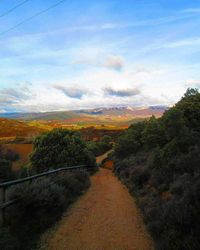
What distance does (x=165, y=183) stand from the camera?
1181 centimetres

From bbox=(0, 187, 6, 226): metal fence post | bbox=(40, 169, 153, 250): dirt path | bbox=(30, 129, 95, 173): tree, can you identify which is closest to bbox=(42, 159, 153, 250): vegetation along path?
bbox=(40, 169, 153, 250): dirt path

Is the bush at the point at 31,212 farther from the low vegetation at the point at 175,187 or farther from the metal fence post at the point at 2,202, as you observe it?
the low vegetation at the point at 175,187

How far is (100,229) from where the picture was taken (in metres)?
8.88

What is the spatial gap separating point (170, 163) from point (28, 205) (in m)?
6.77

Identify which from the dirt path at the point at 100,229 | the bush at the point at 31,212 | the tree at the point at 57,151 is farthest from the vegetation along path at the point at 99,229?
the tree at the point at 57,151

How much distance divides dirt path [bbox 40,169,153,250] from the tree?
13.6 meters

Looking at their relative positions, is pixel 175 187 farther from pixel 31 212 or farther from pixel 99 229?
pixel 31 212

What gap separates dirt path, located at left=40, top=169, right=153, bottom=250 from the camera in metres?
7.58

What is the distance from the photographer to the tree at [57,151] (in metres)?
25.8

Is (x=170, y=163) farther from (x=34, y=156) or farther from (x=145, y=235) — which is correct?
(x=34, y=156)

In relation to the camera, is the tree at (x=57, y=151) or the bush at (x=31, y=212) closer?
the bush at (x=31, y=212)

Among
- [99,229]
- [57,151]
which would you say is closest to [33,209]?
[99,229]

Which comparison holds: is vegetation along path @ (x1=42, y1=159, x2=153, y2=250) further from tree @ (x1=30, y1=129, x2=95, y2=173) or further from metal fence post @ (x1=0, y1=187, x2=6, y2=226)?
tree @ (x1=30, y1=129, x2=95, y2=173)

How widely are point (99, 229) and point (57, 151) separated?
17.9 meters
